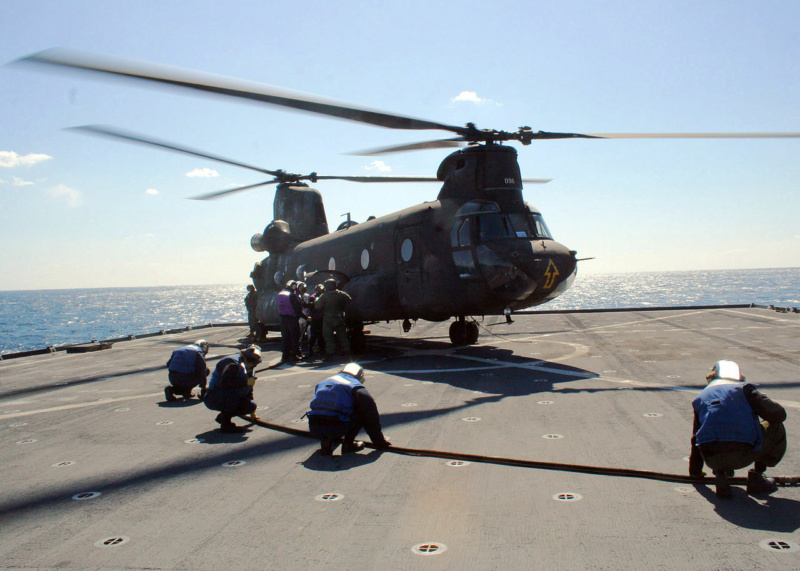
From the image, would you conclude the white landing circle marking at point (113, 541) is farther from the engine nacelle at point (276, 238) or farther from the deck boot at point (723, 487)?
the engine nacelle at point (276, 238)

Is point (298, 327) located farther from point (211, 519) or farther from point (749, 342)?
point (749, 342)

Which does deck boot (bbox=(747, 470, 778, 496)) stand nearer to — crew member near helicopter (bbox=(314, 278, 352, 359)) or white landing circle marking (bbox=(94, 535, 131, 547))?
white landing circle marking (bbox=(94, 535, 131, 547))

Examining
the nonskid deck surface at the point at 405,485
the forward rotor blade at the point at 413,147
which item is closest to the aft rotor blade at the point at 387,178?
the forward rotor blade at the point at 413,147

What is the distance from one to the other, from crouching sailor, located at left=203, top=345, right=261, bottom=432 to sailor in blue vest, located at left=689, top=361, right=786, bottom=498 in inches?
235

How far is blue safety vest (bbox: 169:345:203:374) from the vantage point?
1074 centimetres

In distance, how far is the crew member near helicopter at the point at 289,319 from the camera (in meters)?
16.0

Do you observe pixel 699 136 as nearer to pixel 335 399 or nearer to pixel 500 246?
pixel 500 246

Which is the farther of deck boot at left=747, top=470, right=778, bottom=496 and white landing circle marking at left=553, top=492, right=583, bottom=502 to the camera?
white landing circle marking at left=553, top=492, right=583, bottom=502

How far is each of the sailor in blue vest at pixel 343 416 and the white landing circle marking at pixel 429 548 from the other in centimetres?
264

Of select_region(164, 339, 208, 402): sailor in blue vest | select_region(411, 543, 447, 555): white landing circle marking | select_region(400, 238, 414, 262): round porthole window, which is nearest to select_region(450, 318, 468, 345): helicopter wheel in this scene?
select_region(400, 238, 414, 262): round porthole window

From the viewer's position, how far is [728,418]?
507 centimetres

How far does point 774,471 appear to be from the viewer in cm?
568

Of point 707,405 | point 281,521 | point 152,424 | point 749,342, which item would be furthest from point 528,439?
point 749,342

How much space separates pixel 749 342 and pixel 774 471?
11.9 meters
